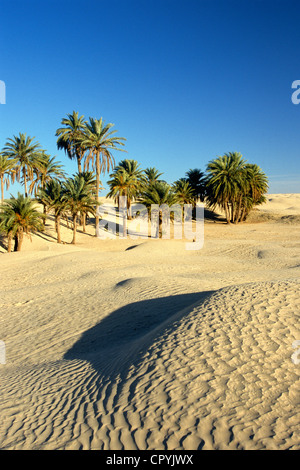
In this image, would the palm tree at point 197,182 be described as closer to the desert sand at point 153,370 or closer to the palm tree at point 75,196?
the palm tree at point 75,196

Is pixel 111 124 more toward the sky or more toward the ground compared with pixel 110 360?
more toward the sky

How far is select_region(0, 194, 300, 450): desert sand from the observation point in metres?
→ 3.62

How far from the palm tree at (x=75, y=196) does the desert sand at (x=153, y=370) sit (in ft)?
62.2

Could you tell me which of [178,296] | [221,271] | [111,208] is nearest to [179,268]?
[221,271]

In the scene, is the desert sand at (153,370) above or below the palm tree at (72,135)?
below

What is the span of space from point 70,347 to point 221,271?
892 centimetres

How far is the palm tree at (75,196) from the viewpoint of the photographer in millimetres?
29453

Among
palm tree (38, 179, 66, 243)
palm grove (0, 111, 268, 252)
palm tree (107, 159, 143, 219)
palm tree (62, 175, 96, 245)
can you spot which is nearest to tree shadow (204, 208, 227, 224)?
palm grove (0, 111, 268, 252)

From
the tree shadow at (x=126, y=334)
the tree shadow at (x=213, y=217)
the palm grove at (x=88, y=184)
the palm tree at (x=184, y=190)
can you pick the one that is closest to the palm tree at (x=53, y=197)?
the palm grove at (x=88, y=184)

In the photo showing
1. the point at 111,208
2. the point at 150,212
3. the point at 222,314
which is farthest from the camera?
the point at 111,208
